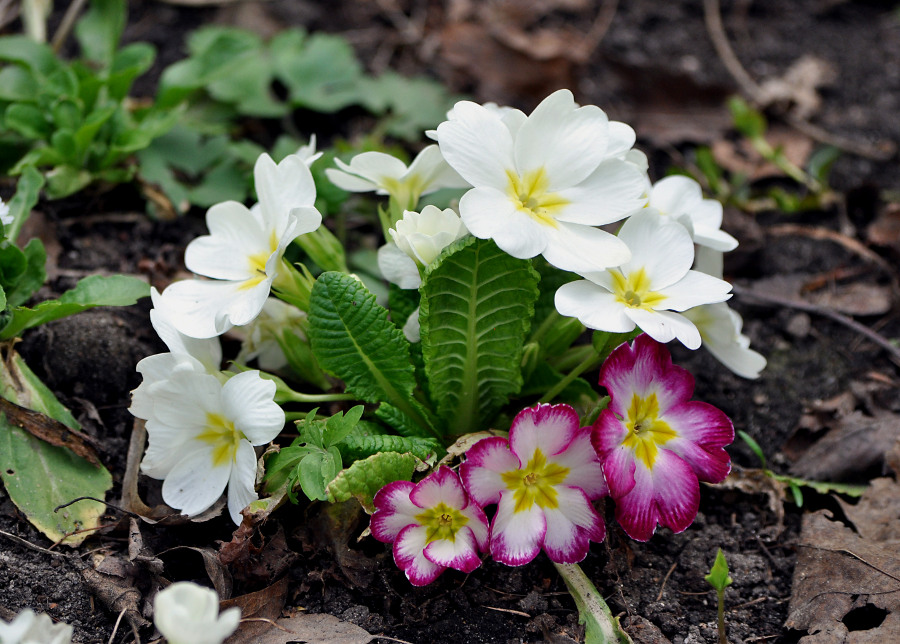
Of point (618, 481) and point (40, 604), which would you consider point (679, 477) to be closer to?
point (618, 481)

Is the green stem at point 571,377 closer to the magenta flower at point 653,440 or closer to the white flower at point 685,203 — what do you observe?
the magenta flower at point 653,440

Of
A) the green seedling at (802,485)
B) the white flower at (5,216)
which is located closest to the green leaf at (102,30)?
the white flower at (5,216)

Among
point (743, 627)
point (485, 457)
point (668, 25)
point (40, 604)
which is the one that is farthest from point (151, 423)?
point (668, 25)

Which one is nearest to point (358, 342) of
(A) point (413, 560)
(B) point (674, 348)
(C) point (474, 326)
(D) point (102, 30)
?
(C) point (474, 326)

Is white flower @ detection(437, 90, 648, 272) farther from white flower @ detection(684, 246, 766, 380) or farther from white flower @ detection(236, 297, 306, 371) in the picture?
white flower @ detection(236, 297, 306, 371)

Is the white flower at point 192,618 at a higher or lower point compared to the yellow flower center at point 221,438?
higher

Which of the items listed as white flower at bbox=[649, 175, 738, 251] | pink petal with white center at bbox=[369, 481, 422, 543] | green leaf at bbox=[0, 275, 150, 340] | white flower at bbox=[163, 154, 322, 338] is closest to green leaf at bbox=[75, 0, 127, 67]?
green leaf at bbox=[0, 275, 150, 340]
